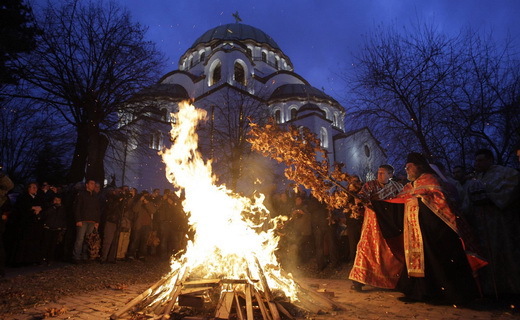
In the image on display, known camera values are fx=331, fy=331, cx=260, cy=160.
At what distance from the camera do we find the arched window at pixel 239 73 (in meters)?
35.8

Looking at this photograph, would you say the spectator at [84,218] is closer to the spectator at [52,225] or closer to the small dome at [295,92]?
the spectator at [52,225]

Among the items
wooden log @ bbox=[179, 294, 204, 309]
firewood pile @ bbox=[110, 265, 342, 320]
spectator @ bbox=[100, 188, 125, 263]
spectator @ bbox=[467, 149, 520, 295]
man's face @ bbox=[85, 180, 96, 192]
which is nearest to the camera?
firewood pile @ bbox=[110, 265, 342, 320]

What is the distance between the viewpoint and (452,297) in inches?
194

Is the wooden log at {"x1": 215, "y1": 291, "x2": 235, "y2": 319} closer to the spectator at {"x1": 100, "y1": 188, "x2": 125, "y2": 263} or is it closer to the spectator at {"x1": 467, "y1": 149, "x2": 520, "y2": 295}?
the spectator at {"x1": 467, "y1": 149, "x2": 520, "y2": 295}

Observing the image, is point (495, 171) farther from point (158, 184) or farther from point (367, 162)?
point (367, 162)

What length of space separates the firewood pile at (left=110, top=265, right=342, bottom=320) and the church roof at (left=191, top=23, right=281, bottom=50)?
4195cm

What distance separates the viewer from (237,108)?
27.5m

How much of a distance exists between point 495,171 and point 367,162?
3507 centimetres

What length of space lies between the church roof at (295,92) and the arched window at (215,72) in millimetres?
6223

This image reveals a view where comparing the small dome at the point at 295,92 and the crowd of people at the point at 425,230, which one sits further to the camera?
the small dome at the point at 295,92

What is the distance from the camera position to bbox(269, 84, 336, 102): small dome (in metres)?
36.5

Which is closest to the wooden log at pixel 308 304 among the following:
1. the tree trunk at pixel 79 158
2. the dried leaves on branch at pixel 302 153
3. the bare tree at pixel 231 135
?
the dried leaves on branch at pixel 302 153

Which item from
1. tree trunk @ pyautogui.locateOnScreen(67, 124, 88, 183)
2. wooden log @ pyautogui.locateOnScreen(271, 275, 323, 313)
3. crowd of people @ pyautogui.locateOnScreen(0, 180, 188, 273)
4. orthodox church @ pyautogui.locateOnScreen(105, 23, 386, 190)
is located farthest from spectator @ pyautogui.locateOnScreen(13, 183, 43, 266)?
orthodox church @ pyautogui.locateOnScreen(105, 23, 386, 190)

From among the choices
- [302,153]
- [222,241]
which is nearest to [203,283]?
[222,241]
